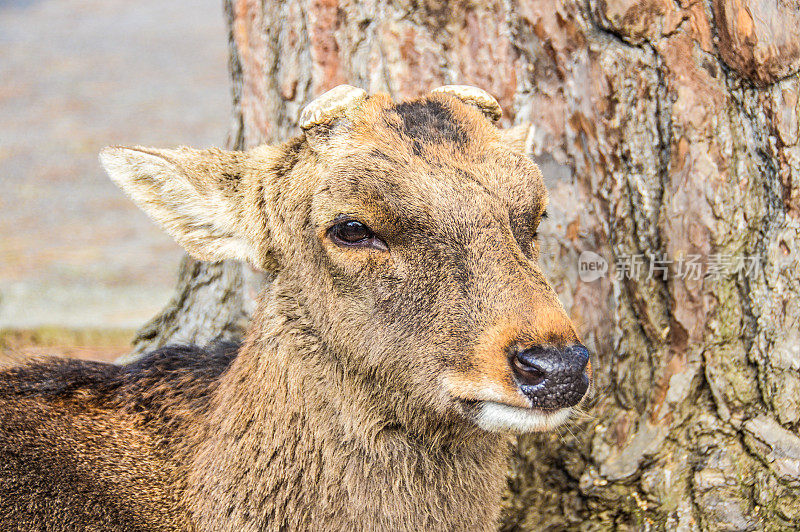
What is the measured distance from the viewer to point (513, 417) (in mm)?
3441

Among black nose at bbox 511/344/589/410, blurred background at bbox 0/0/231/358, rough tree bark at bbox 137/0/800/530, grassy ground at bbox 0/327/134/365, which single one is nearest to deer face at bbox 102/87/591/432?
black nose at bbox 511/344/589/410

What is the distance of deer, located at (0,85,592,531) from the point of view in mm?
3750

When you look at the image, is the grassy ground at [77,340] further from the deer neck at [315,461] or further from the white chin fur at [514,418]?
the white chin fur at [514,418]

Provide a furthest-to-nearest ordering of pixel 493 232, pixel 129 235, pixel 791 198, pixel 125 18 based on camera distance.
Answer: pixel 125 18, pixel 129 235, pixel 791 198, pixel 493 232

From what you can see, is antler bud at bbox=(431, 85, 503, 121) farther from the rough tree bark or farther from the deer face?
the rough tree bark

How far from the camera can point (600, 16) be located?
5039 millimetres

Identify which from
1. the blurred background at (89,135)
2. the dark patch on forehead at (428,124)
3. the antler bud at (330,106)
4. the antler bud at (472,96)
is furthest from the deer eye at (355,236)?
the blurred background at (89,135)

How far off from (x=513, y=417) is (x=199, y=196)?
2.03 meters

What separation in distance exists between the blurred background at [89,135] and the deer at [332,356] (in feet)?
14.5

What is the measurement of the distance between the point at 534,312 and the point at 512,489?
7.96 feet

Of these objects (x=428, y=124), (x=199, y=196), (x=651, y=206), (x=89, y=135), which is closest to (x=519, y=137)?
(x=428, y=124)

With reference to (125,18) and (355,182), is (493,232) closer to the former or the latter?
(355,182)

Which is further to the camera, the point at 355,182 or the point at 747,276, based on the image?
the point at 747,276

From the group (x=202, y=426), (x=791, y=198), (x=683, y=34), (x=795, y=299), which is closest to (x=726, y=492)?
(x=795, y=299)
